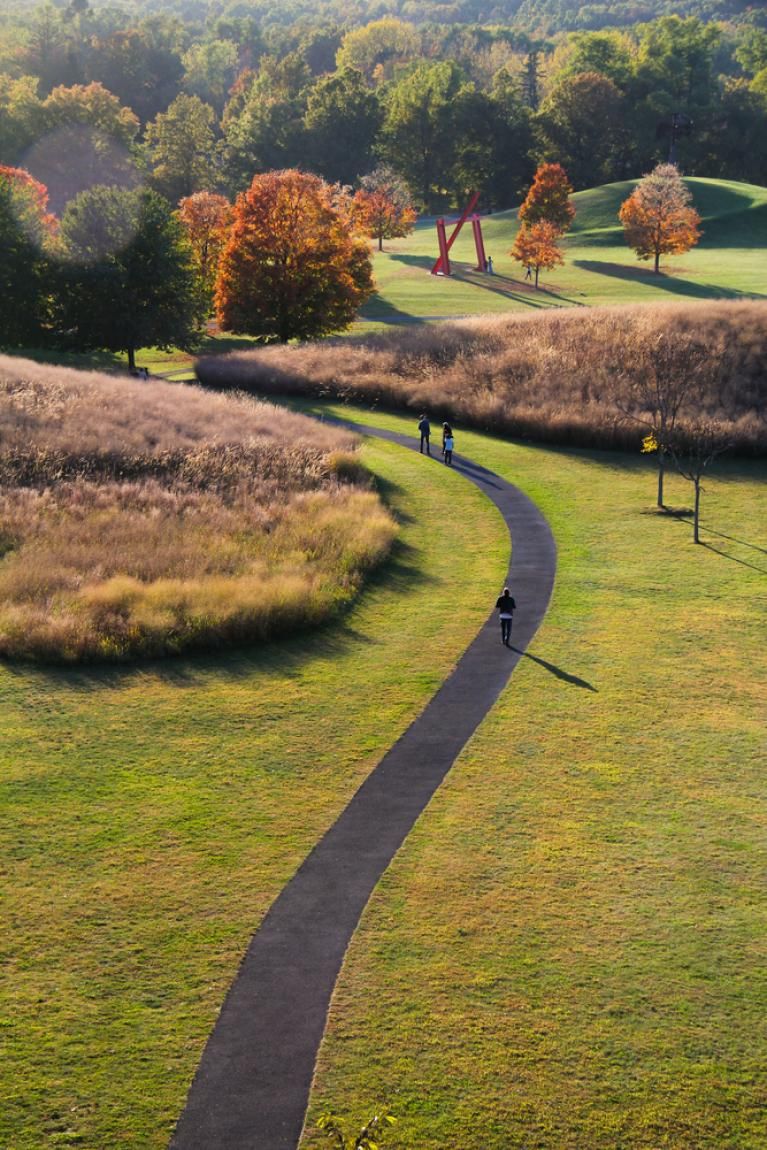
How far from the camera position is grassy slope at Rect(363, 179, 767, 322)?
89000 mm

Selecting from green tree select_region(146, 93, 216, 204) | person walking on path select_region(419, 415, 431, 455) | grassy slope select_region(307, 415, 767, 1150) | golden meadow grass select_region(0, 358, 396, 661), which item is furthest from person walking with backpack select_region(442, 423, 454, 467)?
green tree select_region(146, 93, 216, 204)

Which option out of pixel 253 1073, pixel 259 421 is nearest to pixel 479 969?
pixel 253 1073

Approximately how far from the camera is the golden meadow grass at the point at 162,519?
26328mm

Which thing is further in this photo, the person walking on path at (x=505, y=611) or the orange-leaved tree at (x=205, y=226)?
the orange-leaved tree at (x=205, y=226)

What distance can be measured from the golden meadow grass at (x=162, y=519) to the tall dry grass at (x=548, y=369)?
36.7 ft

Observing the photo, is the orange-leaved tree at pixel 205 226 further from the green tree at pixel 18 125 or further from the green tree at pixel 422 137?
the green tree at pixel 422 137

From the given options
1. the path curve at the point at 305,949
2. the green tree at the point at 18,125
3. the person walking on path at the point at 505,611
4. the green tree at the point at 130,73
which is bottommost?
the path curve at the point at 305,949

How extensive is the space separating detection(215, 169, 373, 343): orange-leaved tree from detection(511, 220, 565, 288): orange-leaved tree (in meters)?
26.9

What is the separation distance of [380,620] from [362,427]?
1088 inches

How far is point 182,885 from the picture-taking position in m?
16.0

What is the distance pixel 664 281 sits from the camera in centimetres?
9506

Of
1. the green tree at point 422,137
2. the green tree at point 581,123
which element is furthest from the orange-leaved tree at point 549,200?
the green tree at point 422,137

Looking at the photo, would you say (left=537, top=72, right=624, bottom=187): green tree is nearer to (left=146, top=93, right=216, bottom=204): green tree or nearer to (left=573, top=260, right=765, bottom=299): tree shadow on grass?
(left=573, top=260, right=765, bottom=299): tree shadow on grass

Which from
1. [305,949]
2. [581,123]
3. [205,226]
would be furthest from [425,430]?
[581,123]
